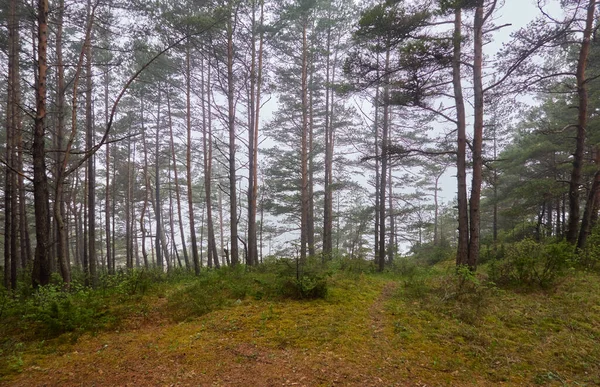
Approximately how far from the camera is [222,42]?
1094cm

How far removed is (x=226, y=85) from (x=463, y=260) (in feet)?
37.3

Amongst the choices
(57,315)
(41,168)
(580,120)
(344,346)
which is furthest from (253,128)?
(580,120)

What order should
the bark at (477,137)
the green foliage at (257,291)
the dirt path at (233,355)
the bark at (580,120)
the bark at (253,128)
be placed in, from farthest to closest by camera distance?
the bark at (253,128)
the bark at (580,120)
the bark at (477,137)
the green foliage at (257,291)
the dirt path at (233,355)

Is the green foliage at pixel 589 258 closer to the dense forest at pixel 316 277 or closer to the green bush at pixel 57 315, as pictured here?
the dense forest at pixel 316 277

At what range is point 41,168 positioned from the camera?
18.6ft

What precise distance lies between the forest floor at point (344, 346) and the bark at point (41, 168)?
2.64 meters

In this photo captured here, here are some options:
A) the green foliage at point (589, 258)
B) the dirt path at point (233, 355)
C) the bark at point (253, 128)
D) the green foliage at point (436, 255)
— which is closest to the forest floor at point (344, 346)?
the dirt path at point (233, 355)

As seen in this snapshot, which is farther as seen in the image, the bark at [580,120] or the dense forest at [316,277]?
the bark at [580,120]

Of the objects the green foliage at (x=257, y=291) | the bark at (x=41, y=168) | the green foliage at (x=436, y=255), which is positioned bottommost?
the green foliage at (x=436, y=255)

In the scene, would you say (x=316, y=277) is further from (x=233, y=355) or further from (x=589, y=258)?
(x=589, y=258)

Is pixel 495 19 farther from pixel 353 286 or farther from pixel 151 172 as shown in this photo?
pixel 151 172

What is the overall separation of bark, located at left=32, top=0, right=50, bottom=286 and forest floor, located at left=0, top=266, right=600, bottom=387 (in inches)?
104

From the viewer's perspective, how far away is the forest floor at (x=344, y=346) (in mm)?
3021

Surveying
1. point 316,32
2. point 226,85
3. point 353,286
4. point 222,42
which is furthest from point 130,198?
point 353,286
